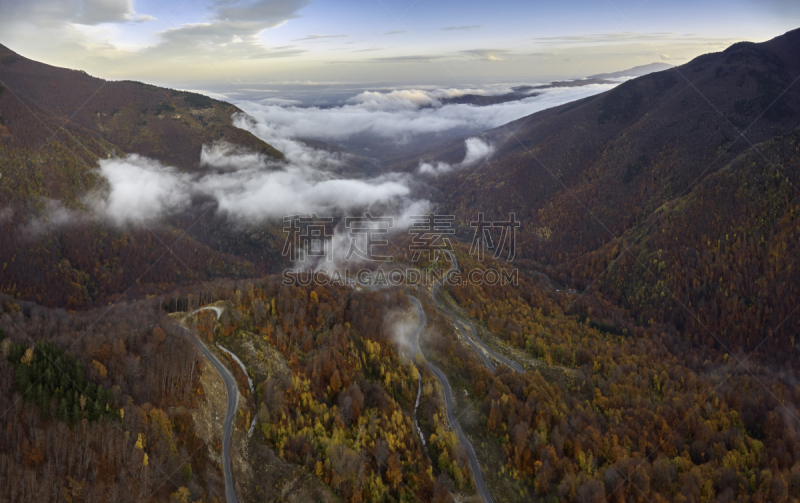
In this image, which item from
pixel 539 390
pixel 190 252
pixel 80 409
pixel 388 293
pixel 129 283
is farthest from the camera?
pixel 190 252

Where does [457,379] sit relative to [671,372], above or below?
above

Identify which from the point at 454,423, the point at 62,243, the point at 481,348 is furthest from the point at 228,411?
the point at 62,243

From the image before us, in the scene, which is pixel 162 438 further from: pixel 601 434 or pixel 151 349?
pixel 601 434

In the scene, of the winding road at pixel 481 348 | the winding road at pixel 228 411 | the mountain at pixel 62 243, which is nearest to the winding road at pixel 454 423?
the winding road at pixel 481 348

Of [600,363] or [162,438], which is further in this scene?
[600,363]

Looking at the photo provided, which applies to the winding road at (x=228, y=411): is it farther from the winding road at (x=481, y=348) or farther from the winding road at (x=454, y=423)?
the winding road at (x=481, y=348)

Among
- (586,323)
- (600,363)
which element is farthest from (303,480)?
(586,323)

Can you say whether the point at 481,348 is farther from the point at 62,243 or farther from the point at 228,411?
the point at 62,243

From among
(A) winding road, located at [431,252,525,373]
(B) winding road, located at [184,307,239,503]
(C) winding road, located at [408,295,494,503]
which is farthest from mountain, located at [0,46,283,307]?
(C) winding road, located at [408,295,494,503]
